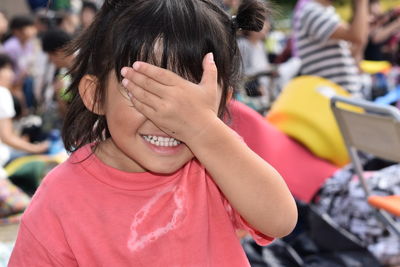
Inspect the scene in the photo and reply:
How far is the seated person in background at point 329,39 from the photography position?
12.6 feet

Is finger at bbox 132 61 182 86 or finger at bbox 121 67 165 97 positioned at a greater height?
finger at bbox 132 61 182 86

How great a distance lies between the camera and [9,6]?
1262 cm

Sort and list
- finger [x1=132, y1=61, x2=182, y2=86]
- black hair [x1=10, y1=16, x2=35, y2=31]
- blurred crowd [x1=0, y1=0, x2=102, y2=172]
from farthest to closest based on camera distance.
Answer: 1. black hair [x1=10, y1=16, x2=35, y2=31]
2. blurred crowd [x1=0, y1=0, x2=102, y2=172]
3. finger [x1=132, y1=61, x2=182, y2=86]

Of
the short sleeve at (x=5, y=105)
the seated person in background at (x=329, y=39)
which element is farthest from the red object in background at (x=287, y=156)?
the short sleeve at (x=5, y=105)

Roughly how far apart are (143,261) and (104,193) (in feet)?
0.52

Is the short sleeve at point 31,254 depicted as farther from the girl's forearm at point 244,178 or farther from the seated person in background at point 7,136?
the seated person in background at point 7,136

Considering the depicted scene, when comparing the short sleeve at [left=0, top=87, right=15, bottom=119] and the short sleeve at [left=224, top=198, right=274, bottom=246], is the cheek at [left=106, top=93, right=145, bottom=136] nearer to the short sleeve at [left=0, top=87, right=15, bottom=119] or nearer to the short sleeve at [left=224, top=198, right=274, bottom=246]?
the short sleeve at [left=224, top=198, right=274, bottom=246]

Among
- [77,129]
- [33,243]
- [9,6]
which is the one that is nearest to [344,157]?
[77,129]

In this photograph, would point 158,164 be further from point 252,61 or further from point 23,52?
point 23,52

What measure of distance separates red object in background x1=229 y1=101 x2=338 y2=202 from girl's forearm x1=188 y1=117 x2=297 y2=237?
6.20 feet

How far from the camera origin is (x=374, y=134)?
2779 mm

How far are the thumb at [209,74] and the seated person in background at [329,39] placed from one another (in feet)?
9.27

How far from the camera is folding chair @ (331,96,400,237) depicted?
263 centimetres

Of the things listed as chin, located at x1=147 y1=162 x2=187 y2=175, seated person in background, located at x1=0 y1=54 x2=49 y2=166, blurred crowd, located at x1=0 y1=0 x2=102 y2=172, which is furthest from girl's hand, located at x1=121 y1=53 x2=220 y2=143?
seated person in background, located at x1=0 y1=54 x2=49 y2=166
